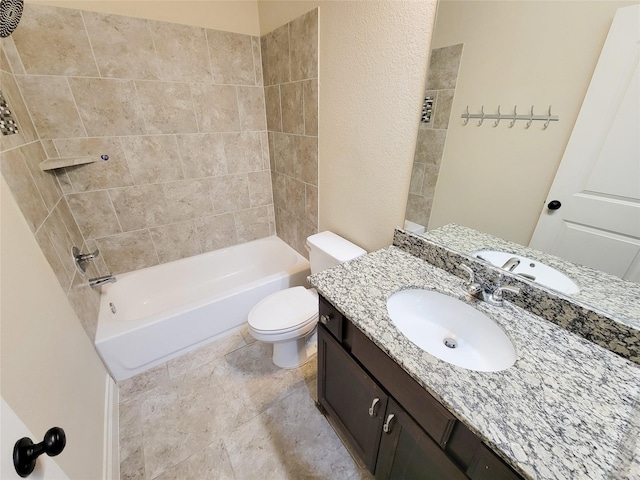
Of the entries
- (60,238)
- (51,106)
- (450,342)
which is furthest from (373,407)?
(51,106)

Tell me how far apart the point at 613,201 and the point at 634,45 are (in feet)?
1.18

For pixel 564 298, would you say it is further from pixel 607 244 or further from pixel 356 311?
pixel 356 311

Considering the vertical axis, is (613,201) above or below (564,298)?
above

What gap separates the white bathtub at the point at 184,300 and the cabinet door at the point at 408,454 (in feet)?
4.10

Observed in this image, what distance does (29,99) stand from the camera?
1.45 metres

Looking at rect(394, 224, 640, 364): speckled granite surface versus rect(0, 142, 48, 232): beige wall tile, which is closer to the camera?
rect(394, 224, 640, 364): speckled granite surface

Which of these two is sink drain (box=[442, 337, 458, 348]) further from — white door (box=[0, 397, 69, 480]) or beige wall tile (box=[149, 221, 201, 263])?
beige wall tile (box=[149, 221, 201, 263])

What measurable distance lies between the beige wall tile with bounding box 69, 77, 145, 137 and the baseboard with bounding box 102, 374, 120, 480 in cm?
148

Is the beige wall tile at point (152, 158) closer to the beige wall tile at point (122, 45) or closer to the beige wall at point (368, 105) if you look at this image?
the beige wall tile at point (122, 45)

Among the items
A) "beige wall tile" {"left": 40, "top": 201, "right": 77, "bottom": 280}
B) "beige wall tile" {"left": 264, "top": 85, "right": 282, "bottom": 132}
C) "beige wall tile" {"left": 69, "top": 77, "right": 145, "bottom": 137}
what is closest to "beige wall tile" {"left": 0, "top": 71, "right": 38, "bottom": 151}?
"beige wall tile" {"left": 69, "top": 77, "right": 145, "bottom": 137}

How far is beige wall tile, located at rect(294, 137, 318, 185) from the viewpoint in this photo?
1.73 metres

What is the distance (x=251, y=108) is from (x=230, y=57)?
0.34 m

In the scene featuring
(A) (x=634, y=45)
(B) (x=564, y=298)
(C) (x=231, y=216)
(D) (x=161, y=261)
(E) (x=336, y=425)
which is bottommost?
(E) (x=336, y=425)

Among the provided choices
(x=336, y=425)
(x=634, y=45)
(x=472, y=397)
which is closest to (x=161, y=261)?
(x=336, y=425)
